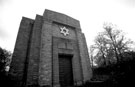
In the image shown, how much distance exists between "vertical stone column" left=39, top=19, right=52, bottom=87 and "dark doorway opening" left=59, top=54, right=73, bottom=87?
121cm

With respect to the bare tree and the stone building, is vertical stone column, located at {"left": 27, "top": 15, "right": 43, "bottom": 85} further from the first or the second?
the bare tree

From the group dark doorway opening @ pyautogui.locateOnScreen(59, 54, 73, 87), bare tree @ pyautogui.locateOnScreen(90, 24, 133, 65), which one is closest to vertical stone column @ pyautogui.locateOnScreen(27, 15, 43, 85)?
dark doorway opening @ pyautogui.locateOnScreen(59, 54, 73, 87)

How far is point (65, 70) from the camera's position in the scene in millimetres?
7078

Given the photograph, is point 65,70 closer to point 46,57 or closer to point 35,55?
point 46,57

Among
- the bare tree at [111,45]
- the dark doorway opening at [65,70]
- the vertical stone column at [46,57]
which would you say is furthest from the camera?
the bare tree at [111,45]

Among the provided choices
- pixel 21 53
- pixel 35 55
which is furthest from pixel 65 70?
pixel 21 53

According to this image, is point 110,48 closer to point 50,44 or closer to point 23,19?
point 50,44

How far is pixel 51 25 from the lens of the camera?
7754 mm

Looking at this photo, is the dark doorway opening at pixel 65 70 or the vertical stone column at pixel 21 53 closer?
the vertical stone column at pixel 21 53

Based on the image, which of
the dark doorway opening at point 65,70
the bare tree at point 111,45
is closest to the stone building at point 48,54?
the dark doorway opening at point 65,70

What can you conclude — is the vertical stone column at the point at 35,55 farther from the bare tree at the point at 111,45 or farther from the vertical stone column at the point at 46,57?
the bare tree at the point at 111,45

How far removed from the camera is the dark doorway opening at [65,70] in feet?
21.6

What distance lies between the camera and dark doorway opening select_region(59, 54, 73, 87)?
659cm

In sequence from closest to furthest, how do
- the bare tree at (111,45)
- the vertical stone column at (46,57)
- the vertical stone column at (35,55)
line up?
1. the vertical stone column at (35,55)
2. the vertical stone column at (46,57)
3. the bare tree at (111,45)
